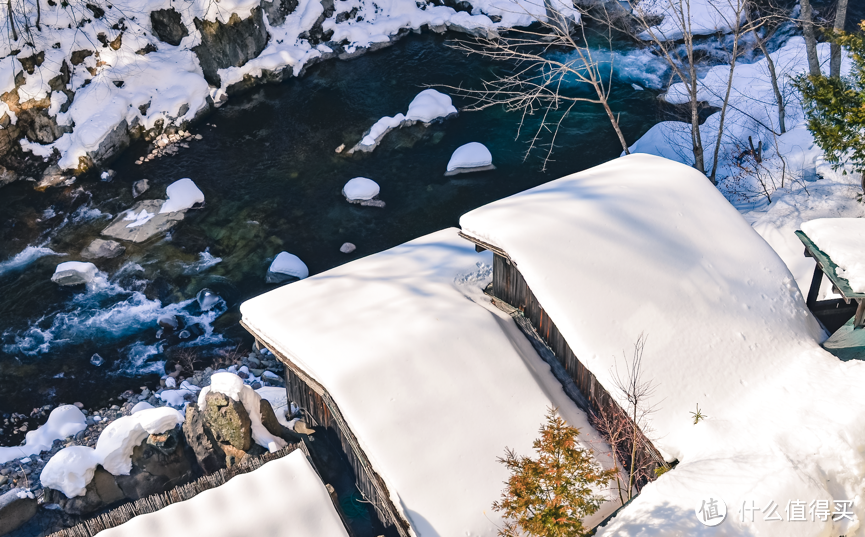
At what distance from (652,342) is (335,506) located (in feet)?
15.3

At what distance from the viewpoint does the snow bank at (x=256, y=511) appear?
7684 mm

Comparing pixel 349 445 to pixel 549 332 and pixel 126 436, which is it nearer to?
pixel 549 332

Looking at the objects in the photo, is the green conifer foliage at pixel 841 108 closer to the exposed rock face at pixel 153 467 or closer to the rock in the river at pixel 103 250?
the exposed rock face at pixel 153 467

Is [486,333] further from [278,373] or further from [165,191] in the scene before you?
[165,191]

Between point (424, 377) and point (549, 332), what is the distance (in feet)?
7.40

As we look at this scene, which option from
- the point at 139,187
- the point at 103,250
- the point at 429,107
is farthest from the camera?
the point at 429,107

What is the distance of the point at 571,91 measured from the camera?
A: 20.6 m

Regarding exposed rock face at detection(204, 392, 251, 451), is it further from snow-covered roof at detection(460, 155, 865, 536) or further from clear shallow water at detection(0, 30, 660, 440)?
snow-covered roof at detection(460, 155, 865, 536)

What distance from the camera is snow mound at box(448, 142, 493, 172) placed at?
18078mm

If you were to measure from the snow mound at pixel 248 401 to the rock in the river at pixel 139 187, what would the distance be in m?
9.56

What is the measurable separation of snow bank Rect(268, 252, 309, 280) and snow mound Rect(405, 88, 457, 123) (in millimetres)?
6583

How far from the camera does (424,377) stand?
873 centimetres

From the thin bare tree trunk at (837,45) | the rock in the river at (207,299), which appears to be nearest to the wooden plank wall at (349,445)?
the rock in the river at (207,299)

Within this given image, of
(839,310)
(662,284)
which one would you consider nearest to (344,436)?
(662,284)
